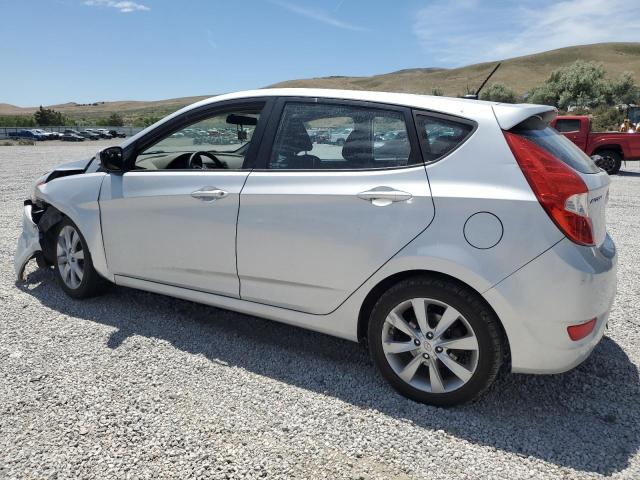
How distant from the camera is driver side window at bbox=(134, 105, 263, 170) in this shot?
342 centimetres

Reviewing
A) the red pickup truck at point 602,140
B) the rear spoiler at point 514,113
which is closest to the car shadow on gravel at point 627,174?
the red pickup truck at point 602,140

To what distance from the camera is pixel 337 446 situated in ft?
7.75

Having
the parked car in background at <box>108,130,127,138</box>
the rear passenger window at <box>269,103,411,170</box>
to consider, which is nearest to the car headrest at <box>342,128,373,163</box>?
the rear passenger window at <box>269,103,411,170</box>

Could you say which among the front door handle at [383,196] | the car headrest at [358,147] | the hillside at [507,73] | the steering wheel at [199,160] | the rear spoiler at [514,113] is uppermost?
the hillside at [507,73]

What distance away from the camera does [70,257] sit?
4.10m

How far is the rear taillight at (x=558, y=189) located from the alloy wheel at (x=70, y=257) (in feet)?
11.2

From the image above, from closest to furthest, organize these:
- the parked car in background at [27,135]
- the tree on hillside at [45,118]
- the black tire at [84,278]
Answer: the black tire at [84,278] < the parked car in background at [27,135] < the tree on hillside at [45,118]

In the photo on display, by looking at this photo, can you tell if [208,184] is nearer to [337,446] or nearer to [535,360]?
[337,446]

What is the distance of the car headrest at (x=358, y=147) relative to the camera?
2.77 m

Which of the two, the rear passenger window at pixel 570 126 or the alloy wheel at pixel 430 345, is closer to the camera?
the alloy wheel at pixel 430 345

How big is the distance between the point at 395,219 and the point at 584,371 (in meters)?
1.66

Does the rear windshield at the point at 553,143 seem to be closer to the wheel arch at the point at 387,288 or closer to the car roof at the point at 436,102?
the car roof at the point at 436,102

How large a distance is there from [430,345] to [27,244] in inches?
152

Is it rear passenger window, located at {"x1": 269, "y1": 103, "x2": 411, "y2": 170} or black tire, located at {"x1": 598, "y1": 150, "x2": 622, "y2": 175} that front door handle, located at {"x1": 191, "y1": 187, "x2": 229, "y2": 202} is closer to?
rear passenger window, located at {"x1": 269, "y1": 103, "x2": 411, "y2": 170}
